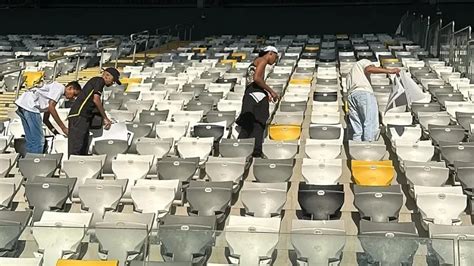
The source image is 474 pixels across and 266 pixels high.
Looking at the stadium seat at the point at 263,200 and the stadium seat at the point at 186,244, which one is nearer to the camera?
the stadium seat at the point at 186,244

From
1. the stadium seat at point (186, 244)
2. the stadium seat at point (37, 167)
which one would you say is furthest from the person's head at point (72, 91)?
the stadium seat at point (186, 244)

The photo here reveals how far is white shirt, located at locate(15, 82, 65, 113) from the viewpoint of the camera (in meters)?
9.02

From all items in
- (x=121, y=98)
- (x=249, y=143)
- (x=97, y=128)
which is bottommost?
(x=249, y=143)

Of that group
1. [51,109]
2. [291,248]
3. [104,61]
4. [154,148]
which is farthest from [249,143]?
[104,61]

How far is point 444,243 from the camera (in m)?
5.29

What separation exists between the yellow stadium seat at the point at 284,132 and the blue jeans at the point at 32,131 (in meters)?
3.01

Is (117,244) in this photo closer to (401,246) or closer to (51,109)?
(401,246)

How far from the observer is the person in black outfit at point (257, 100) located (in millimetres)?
8891

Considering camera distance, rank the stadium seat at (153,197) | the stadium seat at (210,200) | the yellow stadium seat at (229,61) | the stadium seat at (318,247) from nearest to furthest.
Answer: the stadium seat at (318,247) → the stadium seat at (210,200) → the stadium seat at (153,197) → the yellow stadium seat at (229,61)

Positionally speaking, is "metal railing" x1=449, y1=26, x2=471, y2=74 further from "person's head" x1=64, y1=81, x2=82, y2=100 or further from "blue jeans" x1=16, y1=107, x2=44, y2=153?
"blue jeans" x1=16, y1=107, x2=44, y2=153

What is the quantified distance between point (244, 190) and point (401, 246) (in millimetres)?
2109

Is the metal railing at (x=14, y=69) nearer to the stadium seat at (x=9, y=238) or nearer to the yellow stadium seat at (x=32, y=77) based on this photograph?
the yellow stadium seat at (x=32, y=77)

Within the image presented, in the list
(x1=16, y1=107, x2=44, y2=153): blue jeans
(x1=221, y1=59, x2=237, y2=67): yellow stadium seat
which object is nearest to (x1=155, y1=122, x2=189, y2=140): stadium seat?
(x1=16, y1=107, x2=44, y2=153): blue jeans

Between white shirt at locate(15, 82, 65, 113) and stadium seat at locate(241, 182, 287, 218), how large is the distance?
3.26 metres
